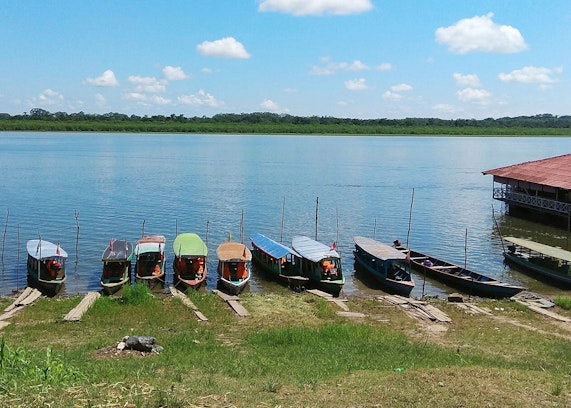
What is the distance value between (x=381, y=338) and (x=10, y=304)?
47.6 feet

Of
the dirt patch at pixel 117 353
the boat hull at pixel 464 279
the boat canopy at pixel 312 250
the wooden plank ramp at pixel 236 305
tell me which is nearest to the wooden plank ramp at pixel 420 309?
the boat canopy at pixel 312 250

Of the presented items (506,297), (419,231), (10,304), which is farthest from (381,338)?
(419,231)

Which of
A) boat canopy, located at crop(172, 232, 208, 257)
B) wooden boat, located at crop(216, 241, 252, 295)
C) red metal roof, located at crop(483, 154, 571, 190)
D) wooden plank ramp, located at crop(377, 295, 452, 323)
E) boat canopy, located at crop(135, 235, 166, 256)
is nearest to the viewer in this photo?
wooden plank ramp, located at crop(377, 295, 452, 323)

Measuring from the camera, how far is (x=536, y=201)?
4684 centimetres

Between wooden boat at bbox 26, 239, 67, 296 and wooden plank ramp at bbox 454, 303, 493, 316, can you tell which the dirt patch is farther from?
wooden boat at bbox 26, 239, 67, 296

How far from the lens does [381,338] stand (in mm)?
17469

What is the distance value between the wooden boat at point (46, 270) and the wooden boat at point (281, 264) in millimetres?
9979

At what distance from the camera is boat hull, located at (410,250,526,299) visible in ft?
88.6

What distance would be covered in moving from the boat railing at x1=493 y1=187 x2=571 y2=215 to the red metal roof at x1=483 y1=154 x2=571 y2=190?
140 centimetres

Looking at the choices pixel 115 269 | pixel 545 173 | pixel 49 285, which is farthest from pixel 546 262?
pixel 49 285

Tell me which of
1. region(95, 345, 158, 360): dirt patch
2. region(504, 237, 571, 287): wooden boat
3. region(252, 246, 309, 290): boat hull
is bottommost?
region(252, 246, 309, 290): boat hull

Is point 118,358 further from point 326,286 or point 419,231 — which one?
point 419,231

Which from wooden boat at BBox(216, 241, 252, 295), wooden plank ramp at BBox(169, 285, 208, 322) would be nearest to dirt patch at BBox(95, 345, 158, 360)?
wooden plank ramp at BBox(169, 285, 208, 322)

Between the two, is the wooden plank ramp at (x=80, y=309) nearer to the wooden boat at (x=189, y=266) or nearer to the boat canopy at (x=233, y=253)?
the wooden boat at (x=189, y=266)
